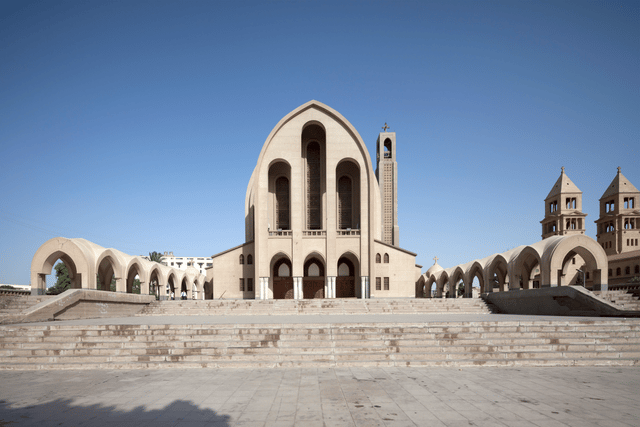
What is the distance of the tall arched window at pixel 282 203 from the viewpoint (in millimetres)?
34562

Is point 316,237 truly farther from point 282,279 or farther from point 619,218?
point 619,218

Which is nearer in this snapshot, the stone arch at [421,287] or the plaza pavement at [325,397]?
the plaza pavement at [325,397]

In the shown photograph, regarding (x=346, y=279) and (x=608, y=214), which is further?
(x=608, y=214)

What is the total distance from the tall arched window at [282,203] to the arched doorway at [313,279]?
3882 millimetres

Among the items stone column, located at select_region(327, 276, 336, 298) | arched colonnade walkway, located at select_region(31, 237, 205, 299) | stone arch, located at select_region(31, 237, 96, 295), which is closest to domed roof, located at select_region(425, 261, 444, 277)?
stone column, located at select_region(327, 276, 336, 298)

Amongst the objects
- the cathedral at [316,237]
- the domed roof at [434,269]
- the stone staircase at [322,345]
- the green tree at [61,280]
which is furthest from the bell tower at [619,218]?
the green tree at [61,280]

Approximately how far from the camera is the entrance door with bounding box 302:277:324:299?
33.1m

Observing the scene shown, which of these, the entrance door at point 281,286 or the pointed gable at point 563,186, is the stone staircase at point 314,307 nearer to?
the entrance door at point 281,286

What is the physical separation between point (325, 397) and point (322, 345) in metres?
3.33

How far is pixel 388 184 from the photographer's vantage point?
43.2 m

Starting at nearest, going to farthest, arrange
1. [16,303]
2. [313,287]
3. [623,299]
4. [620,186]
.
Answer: [623,299], [16,303], [313,287], [620,186]

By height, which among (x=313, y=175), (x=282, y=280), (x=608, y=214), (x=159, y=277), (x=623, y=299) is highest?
(x=313, y=175)

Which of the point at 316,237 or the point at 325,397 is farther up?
the point at 316,237


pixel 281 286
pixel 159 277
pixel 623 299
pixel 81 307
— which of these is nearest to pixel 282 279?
pixel 281 286
